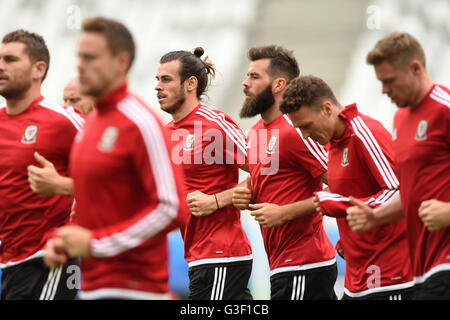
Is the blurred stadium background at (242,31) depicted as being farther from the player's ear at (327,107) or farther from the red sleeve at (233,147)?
the player's ear at (327,107)

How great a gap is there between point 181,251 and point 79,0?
904cm

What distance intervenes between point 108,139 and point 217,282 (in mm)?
2596

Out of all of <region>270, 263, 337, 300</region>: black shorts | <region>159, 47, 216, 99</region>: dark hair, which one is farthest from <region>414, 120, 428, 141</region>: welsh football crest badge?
<region>159, 47, 216, 99</region>: dark hair

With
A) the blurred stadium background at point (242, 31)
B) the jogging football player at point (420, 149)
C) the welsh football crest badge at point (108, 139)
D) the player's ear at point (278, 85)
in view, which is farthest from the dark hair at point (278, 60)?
the blurred stadium background at point (242, 31)

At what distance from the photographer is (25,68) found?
5141mm

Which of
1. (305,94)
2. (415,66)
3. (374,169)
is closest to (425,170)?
(415,66)

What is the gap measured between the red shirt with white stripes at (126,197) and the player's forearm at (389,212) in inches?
53.8

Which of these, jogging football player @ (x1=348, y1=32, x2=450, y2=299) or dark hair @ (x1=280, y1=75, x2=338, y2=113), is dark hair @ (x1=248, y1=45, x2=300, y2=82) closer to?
dark hair @ (x1=280, y1=75, x2=338, y2=113)

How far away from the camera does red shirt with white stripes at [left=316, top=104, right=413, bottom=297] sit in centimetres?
477

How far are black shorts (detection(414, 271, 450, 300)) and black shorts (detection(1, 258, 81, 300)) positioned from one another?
8.21 feet

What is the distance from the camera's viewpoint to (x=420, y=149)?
4.04 m
